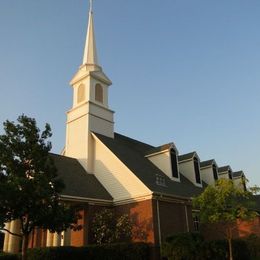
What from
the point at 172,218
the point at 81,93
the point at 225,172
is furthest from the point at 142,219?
the point at 225,172

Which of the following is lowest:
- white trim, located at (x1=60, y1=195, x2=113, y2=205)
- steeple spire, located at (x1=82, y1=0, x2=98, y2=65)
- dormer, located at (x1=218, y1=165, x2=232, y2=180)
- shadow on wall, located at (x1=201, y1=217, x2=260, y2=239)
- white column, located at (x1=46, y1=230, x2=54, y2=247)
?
white column, located at (x1=46, y1=230, x2=54, y2=247)

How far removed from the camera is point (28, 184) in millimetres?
15336

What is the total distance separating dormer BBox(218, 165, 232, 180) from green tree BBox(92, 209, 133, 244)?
17.2 m

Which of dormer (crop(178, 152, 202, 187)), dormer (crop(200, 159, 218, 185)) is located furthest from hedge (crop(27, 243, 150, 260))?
dormer (crop(200, 159, 218, 185))

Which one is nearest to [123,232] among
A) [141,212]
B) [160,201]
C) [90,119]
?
[141,212]

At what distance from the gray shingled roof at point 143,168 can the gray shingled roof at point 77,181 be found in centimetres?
255

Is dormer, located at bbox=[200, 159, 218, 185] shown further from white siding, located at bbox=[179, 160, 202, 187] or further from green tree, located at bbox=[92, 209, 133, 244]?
green tree, located at bbox=[92, 209, 133, 244]

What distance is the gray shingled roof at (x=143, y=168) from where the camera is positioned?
2338 centimetres

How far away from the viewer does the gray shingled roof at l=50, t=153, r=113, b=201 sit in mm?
21859

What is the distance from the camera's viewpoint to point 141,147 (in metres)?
32.3

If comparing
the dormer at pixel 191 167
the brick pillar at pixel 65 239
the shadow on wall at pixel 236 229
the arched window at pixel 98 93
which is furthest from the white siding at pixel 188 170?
the brick pillar at pixel 65 239

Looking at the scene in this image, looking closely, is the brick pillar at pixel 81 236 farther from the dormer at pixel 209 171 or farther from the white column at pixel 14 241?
the dormer at pixel 209 171

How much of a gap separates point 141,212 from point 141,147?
435 inches

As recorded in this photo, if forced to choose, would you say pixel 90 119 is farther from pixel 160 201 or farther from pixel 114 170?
pixel 160 201
